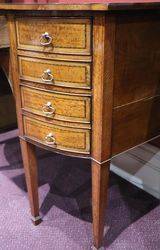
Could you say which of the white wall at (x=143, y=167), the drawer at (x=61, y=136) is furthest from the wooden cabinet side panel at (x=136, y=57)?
the white wall at (x=143, y=167)

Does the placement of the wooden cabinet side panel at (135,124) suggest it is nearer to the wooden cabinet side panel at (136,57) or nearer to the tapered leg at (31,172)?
the wooden cabinet side panel at (136,57)

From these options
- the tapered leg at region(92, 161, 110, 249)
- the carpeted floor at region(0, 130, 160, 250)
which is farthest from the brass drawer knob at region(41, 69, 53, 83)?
the carpeted floor at region(0, 130, 160, 250)

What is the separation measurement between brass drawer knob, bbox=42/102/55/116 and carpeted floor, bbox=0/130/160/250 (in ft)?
1.78

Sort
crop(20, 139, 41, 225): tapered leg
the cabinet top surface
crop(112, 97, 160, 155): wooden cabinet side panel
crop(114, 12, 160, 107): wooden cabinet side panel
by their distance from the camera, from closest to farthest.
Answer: the cabinet top surface, crop(114, 12, 160, 107): wooden cabinet side panel, crop(112, 97, 160, 155): wooden cabinet side panel, crop(20, 139, 41, 225): tapered leg

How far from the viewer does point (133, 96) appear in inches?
35.9

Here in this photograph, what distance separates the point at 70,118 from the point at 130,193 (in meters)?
0.70

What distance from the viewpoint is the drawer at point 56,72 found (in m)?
0.82

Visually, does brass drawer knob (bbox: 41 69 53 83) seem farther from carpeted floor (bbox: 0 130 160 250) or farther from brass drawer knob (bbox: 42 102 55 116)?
carpeted floor (bbox: 0 130 160 250)

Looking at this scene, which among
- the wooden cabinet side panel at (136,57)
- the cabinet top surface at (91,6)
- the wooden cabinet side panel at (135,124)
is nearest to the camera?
the cabinet top surface at (91,6)

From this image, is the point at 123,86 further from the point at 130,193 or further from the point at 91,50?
the point at 130,193

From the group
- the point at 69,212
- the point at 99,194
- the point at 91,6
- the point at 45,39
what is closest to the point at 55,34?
the point at 45,39

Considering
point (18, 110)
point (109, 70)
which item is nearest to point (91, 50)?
point (109, 70)

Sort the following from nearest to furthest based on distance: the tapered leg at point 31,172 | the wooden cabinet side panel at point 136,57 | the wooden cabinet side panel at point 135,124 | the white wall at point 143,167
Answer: the wooden cabinet side panel at point 136,57 → the wooden cabinet side panel at point 135,124 → the tapered leg at point 31,172 → the white wall at point 143,167

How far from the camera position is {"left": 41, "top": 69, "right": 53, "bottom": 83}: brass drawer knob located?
878 millimetres
